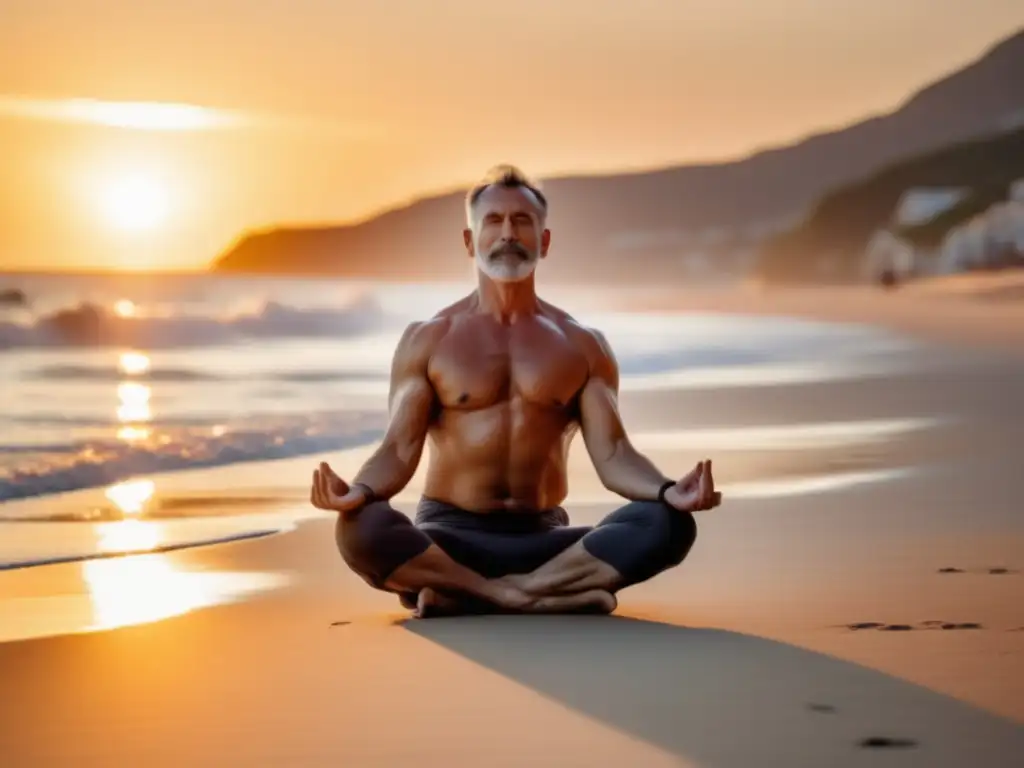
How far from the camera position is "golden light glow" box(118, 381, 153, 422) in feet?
36.2

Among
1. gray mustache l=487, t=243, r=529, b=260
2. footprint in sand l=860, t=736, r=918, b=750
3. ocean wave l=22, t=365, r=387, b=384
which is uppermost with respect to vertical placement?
ocean wave l=22, t=365, r=387, b=384

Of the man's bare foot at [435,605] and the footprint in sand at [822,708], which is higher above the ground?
the man's bare foot at [435,605]

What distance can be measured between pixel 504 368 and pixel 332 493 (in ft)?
1.87

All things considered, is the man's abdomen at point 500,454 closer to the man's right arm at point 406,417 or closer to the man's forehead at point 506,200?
the man's right arm at point 406,417

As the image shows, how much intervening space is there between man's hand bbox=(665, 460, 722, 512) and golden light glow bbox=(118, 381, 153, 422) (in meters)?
6.58

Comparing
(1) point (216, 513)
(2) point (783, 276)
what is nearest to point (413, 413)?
(1) point (216, 513)

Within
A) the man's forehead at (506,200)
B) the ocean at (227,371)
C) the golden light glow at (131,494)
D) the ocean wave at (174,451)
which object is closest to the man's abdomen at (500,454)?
the man's forehead at (506,200)

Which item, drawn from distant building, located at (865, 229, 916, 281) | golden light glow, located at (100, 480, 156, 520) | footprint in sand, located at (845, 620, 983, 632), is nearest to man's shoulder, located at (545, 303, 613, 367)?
footprint in sand, located at (845, 620, 983, 632)

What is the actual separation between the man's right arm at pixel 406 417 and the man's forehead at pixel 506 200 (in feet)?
1.06

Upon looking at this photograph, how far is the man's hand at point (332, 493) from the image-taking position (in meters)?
4.56

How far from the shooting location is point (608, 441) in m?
4.86

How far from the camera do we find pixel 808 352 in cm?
1708

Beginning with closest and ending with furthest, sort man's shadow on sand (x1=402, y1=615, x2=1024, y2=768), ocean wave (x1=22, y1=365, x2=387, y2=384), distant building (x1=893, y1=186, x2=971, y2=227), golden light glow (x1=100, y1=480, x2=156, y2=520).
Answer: man's shadow on sand (x1=402, y1=615, x2=1024, y2=768)
golden light glow (x1=100, y1=480, x2=156, y2=520)
ocean wave (x1=22, y1=365, x2=387, y2=384)
distant building (x1=893, y1=186, x2=971, y2=227)

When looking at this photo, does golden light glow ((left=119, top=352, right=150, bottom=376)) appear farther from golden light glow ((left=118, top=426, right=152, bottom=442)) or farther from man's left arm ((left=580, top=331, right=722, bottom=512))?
man's left arm ((left=580, top=331, right=722, bottom=512))
